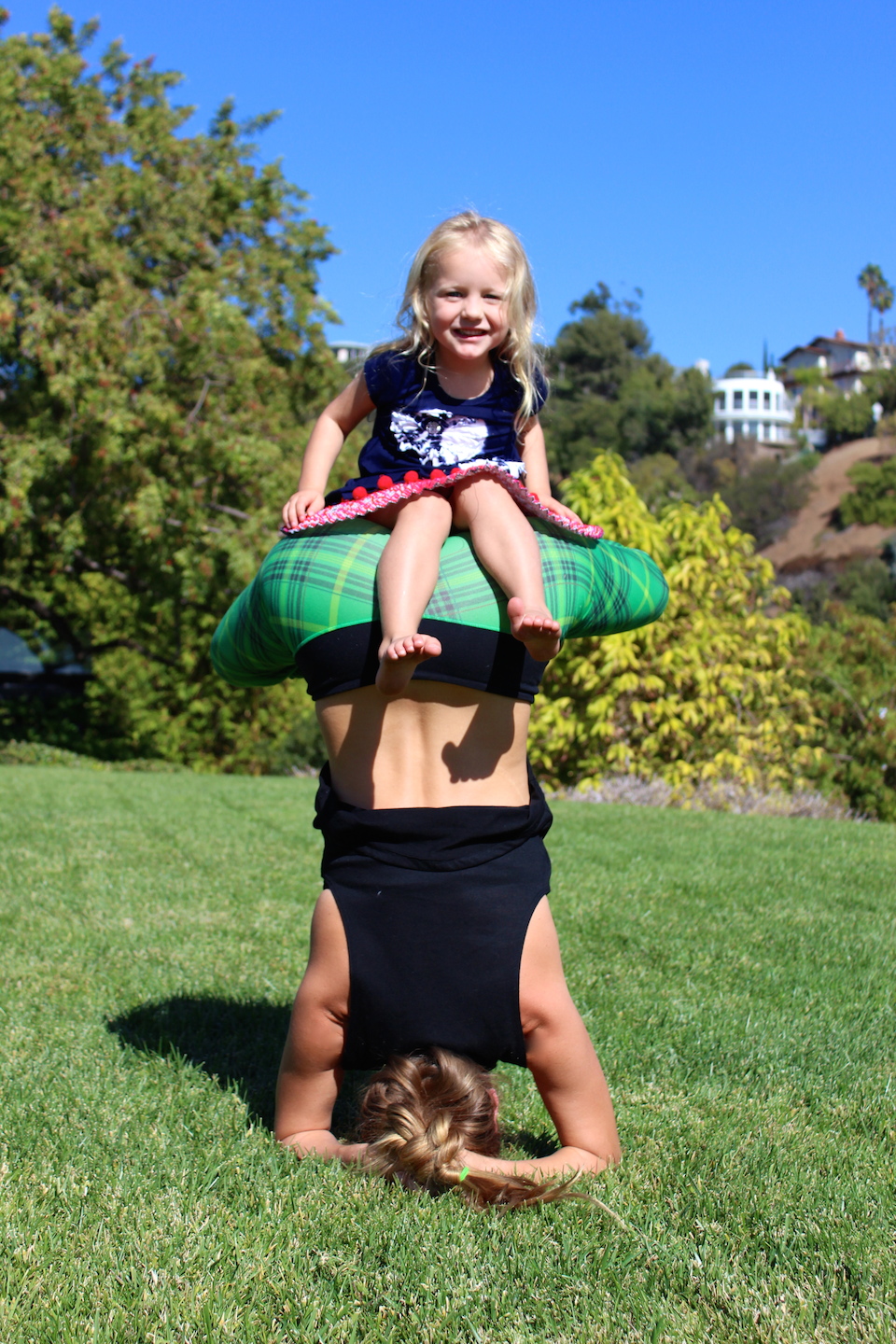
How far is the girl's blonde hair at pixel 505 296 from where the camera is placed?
2.79m

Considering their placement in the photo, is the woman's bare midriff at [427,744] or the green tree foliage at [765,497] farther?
the green tree foliage at [765,497]

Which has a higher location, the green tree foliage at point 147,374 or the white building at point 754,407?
the white building at point 754,407

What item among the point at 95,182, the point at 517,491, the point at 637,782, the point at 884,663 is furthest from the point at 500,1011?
the point at 95,182

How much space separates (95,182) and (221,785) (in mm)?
9072

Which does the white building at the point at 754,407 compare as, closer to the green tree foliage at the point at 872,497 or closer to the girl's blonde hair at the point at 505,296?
the green tree foliage at the point at 872,497

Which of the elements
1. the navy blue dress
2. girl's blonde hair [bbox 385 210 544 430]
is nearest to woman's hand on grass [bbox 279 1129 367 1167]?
the navy blue dress

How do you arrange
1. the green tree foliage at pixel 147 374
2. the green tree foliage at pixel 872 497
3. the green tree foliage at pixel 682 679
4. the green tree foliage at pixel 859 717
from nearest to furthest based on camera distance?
the green tree foliage at pixel 682 679 < the green tree foliage at pixel 859 717 < the green tree foliage at pixel 147 374 < the green tree foliage at pixel 872 497

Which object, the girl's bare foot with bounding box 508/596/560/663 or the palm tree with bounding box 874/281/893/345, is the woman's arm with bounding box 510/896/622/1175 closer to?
the girl's bare foot with bounding box 508/596/560/663

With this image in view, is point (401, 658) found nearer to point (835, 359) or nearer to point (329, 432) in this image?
point (329, 432)

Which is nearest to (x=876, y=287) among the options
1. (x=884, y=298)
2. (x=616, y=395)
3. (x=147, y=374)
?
(x=884, y=298)

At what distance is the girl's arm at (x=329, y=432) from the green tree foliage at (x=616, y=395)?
45.8m

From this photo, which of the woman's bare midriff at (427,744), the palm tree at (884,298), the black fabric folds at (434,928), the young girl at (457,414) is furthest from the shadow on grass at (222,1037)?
the palm tree at (884,298)

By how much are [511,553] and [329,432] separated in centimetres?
75

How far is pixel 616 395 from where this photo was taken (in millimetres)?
60219
